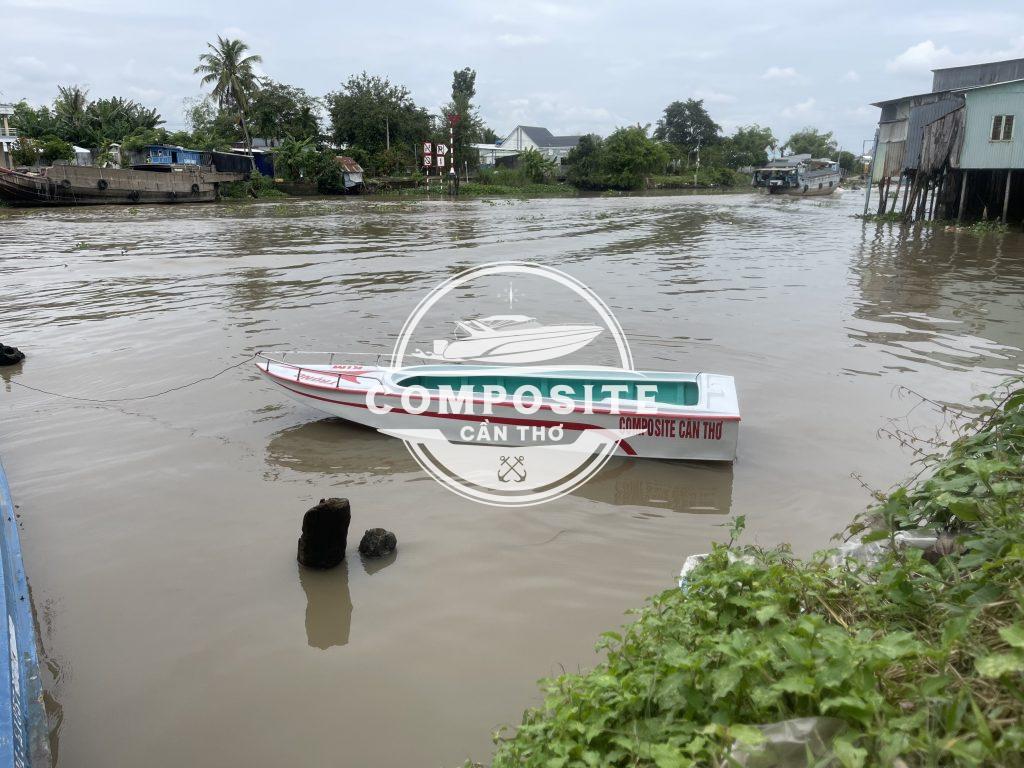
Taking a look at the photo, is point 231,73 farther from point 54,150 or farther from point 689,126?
point 689,126

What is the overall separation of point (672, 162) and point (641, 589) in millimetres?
88665

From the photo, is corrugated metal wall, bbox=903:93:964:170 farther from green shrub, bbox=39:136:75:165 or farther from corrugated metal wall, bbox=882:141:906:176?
green shrub, bbox=39:136:75:165

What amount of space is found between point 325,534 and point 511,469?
8.80 ft

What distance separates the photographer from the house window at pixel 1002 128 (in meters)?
23.7

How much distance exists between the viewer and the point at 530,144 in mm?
87188

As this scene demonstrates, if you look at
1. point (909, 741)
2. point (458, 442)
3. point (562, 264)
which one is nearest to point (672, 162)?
point (562, 264)

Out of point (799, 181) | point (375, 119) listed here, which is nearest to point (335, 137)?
point (375, 119)

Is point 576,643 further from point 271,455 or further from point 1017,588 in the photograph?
point 271,455

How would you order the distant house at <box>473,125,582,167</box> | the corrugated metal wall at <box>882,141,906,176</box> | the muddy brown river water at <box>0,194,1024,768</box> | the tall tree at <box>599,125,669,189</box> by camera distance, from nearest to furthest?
the muddy brown river water at <box>0,194,1024,768</box> → the corrugated metal wall at <box>882,141,906,176</box> → the tall tree at <box>599,125,669,189</box> → the distant house at <box>473,125,582,167</box>

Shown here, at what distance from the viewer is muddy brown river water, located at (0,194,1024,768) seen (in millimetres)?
4723

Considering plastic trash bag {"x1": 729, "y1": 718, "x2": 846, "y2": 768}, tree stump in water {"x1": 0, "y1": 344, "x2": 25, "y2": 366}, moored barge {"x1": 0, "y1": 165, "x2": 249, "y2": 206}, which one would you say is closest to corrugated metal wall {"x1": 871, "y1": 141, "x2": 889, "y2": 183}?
tree stump in water {"x1": 0, "y1": 344, "x2": 25, "y2": 366}

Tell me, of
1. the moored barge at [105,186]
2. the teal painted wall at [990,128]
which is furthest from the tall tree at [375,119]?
the teal painted wall at [990,128]

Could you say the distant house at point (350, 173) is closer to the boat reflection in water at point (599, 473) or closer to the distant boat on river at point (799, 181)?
the distant boat on river at point (799, 181)

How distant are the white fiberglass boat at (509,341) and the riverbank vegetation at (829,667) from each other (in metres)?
7.74
